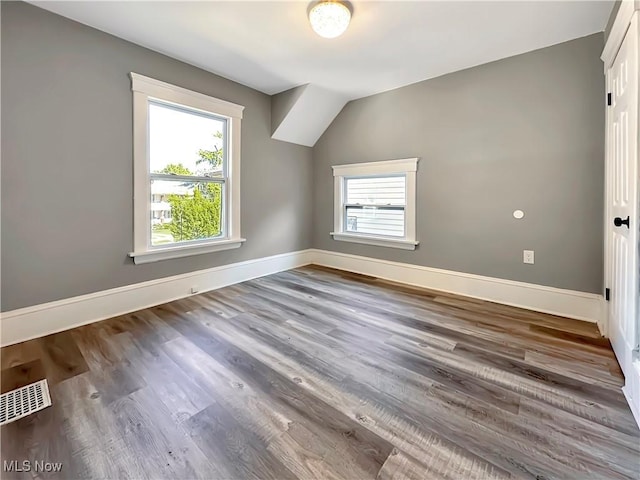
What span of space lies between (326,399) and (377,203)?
2.94 m

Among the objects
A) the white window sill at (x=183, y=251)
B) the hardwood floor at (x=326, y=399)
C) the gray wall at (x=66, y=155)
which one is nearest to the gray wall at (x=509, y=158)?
the hardwood floor at (x=326, y=399)

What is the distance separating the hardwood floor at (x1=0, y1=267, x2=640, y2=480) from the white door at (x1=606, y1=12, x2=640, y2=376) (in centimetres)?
30

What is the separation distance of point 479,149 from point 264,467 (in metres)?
3.28

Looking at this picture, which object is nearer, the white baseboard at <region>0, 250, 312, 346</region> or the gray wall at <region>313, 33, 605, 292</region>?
Result: the white baseboard at <region>0, 250, 312, 346</region>

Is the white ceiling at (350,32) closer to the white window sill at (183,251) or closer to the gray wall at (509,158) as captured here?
the gray wall at (509,158)

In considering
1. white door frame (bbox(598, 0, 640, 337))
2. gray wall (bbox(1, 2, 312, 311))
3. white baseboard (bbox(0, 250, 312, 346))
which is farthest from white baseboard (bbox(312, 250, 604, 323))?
gray wall (bbox(1, 2, 312, 311))

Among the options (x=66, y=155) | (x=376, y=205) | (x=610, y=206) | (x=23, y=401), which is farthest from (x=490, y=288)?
(x=66, y=155)

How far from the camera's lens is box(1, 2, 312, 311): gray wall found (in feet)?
6.87

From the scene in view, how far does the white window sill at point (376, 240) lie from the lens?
145 inches

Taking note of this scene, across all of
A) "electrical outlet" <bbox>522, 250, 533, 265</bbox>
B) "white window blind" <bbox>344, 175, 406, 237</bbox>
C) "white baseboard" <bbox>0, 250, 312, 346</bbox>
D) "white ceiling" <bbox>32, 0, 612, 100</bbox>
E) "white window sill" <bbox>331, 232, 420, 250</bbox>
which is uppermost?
"white ceiling" <bbox>32, 0, 612, 100</bbox>

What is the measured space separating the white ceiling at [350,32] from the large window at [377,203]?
1116mm

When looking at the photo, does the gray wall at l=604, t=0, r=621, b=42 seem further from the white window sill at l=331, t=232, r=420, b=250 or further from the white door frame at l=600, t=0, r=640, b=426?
the white window sill at l=331, t=232, r=420, b=250

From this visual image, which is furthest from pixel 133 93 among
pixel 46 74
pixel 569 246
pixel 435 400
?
pixel 569 246

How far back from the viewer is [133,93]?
2660 mm
